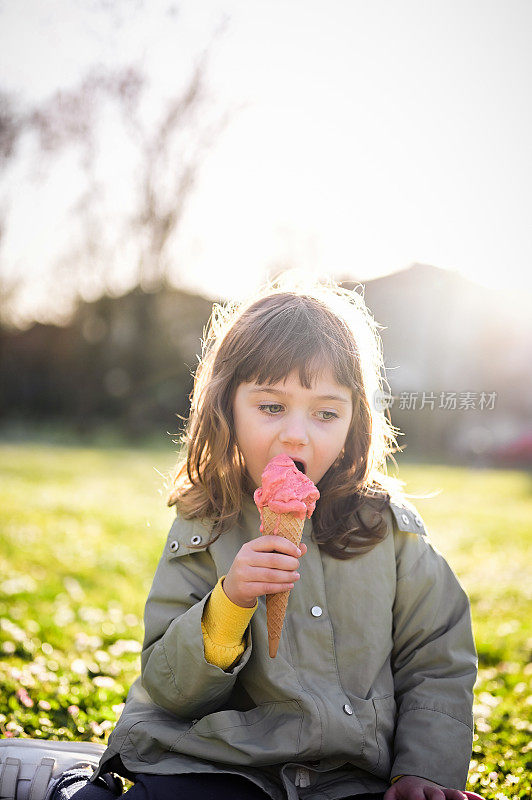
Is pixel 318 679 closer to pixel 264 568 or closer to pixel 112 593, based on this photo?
pixel 264 568

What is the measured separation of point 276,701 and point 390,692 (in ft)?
1.14

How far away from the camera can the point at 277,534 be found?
71.9 inches

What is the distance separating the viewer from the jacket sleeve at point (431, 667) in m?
1.99

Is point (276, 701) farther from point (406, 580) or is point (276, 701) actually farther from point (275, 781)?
point (406, 580)

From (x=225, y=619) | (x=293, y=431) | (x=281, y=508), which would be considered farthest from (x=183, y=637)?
(x=293, y=431)

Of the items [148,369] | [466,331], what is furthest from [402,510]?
[148,369]

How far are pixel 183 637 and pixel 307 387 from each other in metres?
0.72

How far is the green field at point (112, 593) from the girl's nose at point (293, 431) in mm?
659

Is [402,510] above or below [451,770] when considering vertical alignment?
above

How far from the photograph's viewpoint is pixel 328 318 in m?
2.17

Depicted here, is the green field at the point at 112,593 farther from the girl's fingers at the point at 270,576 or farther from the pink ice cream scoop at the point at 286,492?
the girl's fingers at the point at 270,576

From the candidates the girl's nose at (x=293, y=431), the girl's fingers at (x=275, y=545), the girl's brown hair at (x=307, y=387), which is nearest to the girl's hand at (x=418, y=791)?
the girl's brown hair at (x=307, y=387)

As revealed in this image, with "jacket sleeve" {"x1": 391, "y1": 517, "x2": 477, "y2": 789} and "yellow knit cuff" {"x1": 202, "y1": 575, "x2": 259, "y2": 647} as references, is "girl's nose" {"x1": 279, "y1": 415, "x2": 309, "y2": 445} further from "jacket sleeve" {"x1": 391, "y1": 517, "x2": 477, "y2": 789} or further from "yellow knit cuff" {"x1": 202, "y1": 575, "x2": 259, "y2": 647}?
"jacket sleeve" {"x1": 391, "y1": 517, "x2": 477, "y2": 789}

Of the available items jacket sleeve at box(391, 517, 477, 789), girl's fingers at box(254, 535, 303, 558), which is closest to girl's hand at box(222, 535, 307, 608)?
girl's fingers at box(254, 535, 303, 558)
